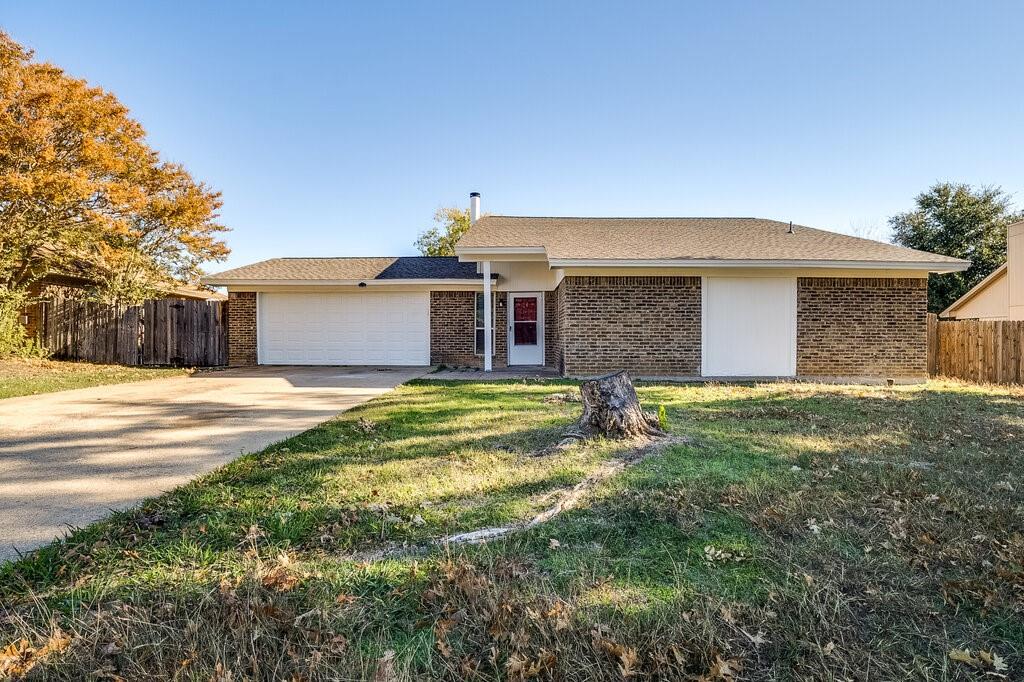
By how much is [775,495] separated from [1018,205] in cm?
2989

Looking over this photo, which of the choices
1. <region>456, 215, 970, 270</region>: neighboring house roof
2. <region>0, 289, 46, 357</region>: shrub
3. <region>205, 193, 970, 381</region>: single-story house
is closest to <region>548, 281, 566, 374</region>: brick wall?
<region>205, 193, 970, 381</region>: single-story house

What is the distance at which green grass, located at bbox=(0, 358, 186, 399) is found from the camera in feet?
31.4

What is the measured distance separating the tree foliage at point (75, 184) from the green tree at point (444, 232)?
733 inches

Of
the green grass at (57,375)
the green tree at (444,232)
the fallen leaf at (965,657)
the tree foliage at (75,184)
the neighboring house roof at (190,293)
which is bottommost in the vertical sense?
the fallen leaf at (965,657)

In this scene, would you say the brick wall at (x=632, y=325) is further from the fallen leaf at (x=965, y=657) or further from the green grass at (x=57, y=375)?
the green grass at (x=57, y=375)

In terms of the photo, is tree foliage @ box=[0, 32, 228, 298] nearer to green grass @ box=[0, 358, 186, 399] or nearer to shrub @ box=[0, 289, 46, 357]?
shrub @ box=[0, 289, 46, 357]

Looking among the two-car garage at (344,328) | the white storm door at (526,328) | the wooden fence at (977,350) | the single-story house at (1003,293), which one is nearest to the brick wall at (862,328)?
the wooden fence at (977,350)

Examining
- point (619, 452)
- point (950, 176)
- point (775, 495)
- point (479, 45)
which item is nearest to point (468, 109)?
point (479, 45)

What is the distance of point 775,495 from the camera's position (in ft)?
11.2

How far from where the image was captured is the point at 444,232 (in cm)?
3741

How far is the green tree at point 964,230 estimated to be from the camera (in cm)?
2270

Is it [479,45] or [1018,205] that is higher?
[479,45]

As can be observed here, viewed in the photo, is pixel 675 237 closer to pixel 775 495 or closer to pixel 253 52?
pixel 775 495

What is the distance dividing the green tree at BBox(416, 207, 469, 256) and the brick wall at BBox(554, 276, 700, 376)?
25051mm
